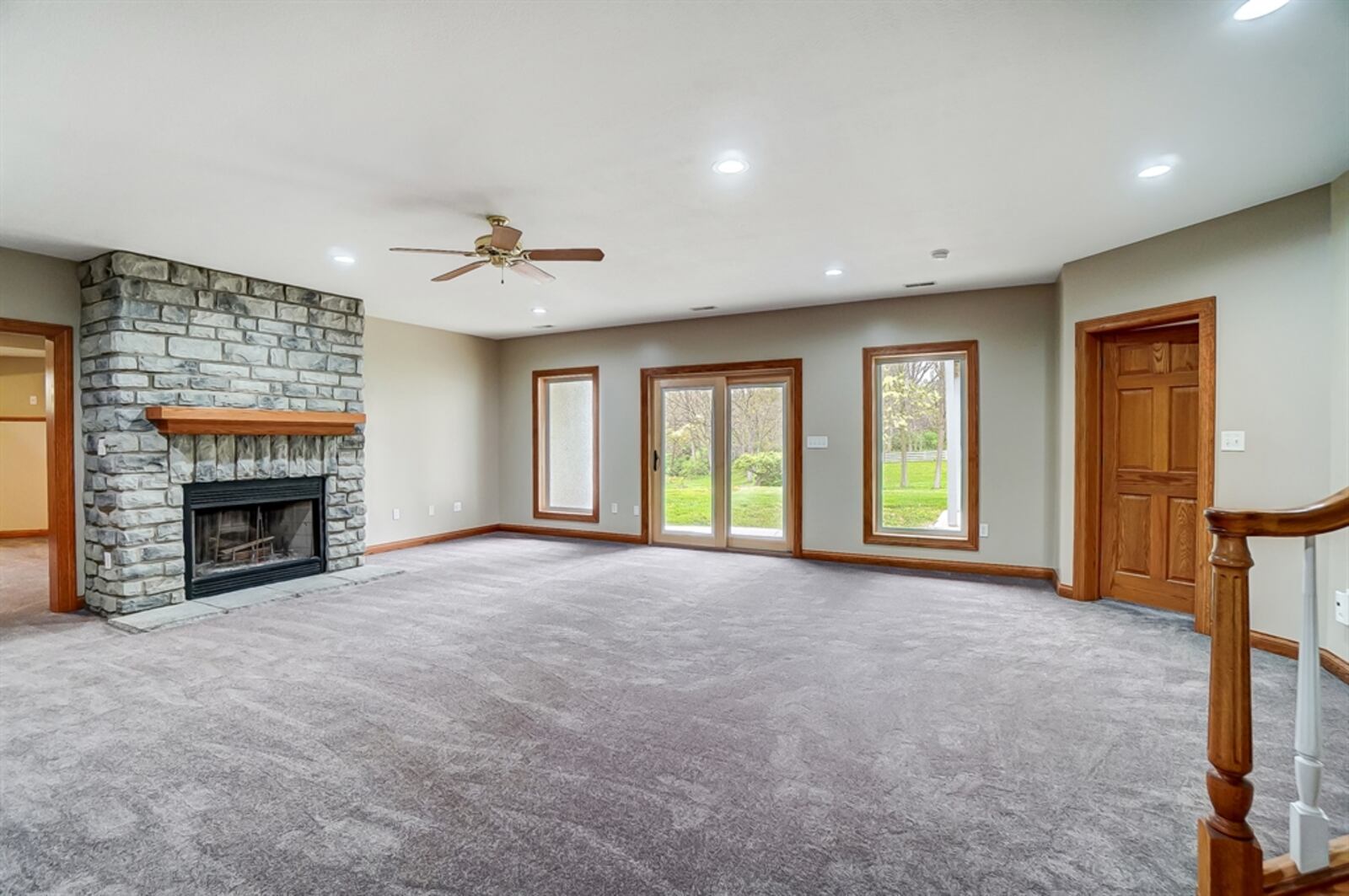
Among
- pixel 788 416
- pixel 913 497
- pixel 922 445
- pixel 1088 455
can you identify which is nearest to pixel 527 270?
pixel 788 416

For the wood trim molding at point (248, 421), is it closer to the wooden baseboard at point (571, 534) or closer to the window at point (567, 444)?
the window at point (567, 444)

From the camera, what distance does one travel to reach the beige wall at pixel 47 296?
4.39 metres

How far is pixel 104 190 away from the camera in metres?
3.38

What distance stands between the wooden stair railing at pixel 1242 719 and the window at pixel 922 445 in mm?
4633

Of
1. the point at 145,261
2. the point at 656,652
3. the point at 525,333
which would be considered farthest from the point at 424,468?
the point at 656,652

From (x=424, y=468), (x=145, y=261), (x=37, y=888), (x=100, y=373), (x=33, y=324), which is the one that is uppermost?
(x=145, y=261)

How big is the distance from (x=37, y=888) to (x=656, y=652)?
259 cm

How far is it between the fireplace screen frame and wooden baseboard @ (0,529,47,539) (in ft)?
17.3

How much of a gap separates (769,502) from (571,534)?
2696mm

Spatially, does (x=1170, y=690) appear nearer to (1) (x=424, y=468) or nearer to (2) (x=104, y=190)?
(2) (x=104, y=190)

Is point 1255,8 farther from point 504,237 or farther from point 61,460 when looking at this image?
point 61,460

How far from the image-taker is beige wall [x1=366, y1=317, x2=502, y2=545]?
693 centimetres

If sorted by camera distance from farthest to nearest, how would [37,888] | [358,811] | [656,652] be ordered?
1. [656,652]
2. [358,811]
3. [37,888]

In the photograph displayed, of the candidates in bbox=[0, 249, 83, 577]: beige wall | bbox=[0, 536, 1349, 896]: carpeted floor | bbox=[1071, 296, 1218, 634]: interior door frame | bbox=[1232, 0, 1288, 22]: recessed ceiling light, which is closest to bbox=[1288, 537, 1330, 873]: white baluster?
bbox=[0, 536, 1349, 896]: carpeted floor
